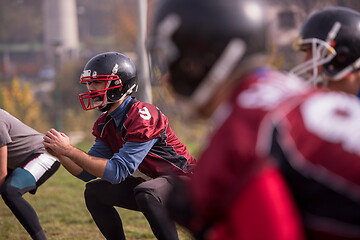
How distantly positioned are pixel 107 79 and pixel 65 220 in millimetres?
2328

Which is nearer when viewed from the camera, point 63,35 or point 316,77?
point 316,77

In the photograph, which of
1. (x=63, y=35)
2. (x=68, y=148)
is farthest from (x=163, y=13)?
(x=63, y=35)

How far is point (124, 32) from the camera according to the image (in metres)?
32.7

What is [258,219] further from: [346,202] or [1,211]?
[1,211]

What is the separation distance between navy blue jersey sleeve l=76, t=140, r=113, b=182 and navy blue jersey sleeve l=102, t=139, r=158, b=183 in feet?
1.19

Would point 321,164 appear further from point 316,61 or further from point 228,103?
point 316,61

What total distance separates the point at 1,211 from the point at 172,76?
5.14 m

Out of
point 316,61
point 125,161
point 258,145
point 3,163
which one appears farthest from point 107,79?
point 258,145

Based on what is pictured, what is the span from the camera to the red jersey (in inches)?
149

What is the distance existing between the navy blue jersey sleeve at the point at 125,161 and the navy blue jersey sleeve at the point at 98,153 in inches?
14.2

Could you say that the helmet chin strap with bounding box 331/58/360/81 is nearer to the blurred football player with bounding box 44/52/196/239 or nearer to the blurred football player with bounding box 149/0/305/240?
the blurred football player with bounding box 44/52/196/239

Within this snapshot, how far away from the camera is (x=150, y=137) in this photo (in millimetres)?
3787

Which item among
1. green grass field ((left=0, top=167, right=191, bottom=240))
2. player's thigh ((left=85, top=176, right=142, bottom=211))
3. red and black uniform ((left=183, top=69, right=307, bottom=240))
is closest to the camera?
red and black uniform ((left=183, top=69, right=307, bottom=240))

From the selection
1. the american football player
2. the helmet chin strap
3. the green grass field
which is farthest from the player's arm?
the helmet chin strap
